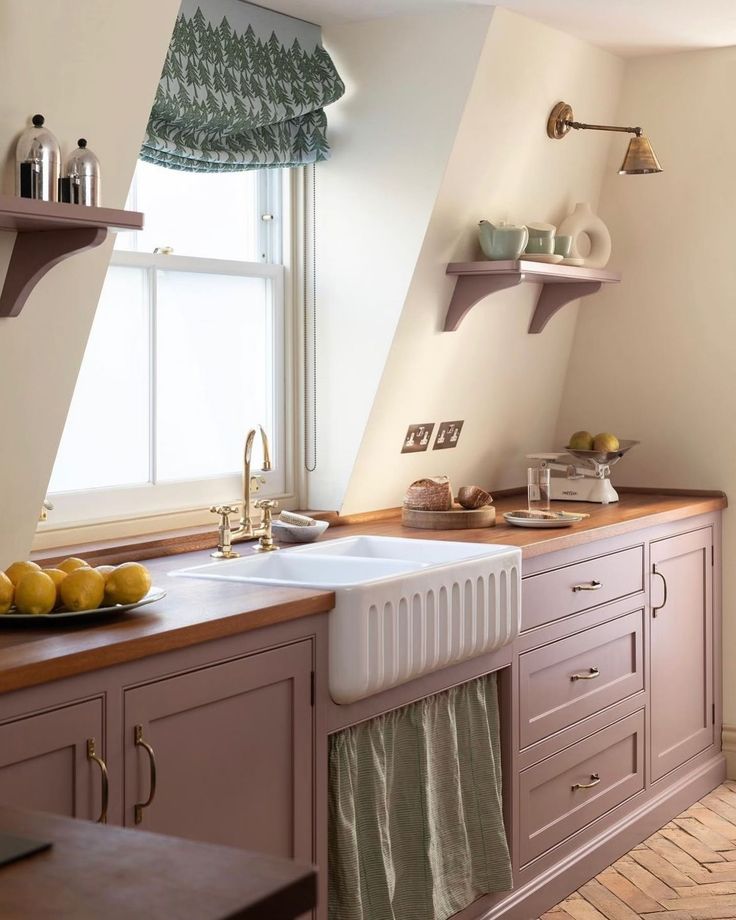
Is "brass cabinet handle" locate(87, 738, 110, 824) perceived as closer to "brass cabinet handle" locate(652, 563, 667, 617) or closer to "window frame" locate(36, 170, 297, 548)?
"window frame" locate(36, 170, 297, 548)

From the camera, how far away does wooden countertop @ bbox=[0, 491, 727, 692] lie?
6.61ft

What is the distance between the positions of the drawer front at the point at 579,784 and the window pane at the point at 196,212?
1.67 metres

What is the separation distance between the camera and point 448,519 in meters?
3.73

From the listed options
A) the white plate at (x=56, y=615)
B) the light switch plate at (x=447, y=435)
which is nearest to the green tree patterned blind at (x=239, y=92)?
the light switch plate at (x=447, y=435)

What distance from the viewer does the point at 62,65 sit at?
93.0 inches

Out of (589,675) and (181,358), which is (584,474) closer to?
(589,675)

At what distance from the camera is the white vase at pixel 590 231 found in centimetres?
420

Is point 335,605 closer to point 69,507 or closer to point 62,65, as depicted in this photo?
point 69,507

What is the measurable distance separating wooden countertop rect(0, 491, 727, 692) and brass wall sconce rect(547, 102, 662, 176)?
1086 millimetres

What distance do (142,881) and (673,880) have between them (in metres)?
3.03

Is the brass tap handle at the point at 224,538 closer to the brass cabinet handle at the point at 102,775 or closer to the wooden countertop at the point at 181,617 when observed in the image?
the wooden countertop at the point at 181,617

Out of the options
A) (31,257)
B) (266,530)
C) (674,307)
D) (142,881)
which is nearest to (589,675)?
(266,530)

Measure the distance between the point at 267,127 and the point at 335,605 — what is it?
4.89 feet

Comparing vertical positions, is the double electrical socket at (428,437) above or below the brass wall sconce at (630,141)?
below
